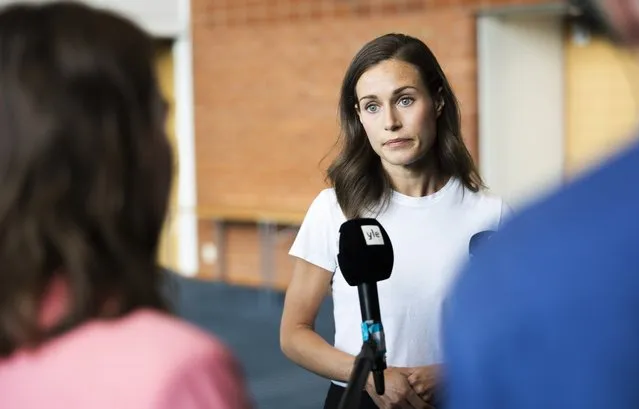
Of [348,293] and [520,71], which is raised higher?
[520,71]

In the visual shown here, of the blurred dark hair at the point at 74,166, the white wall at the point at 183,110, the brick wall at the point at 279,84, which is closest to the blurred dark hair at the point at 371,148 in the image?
the blurred dark hair at the point at 74,166

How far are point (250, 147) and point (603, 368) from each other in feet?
26.0

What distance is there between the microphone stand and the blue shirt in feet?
1.96

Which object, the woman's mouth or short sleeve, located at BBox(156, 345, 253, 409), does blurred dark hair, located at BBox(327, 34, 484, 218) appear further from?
short sleeve, located at BBox(156, 345, 253, 409)

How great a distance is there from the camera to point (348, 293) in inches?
75.2

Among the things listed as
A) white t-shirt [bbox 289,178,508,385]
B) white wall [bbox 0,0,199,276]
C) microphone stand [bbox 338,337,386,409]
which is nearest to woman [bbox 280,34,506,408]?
white t-shirt [bbox 289,178,508,385]

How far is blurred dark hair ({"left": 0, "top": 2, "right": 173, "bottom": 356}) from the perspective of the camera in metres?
0.91

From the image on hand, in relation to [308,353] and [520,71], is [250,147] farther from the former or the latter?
[308,353]

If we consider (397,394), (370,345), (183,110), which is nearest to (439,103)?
(397,394)

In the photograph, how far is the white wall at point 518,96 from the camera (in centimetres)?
675

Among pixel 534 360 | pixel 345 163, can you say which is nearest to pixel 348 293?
pixel 345 163

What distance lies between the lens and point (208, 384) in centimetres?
89

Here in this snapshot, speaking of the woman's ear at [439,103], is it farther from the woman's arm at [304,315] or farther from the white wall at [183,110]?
the white wall at [183,110]

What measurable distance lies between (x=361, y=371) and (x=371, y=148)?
91 cm
